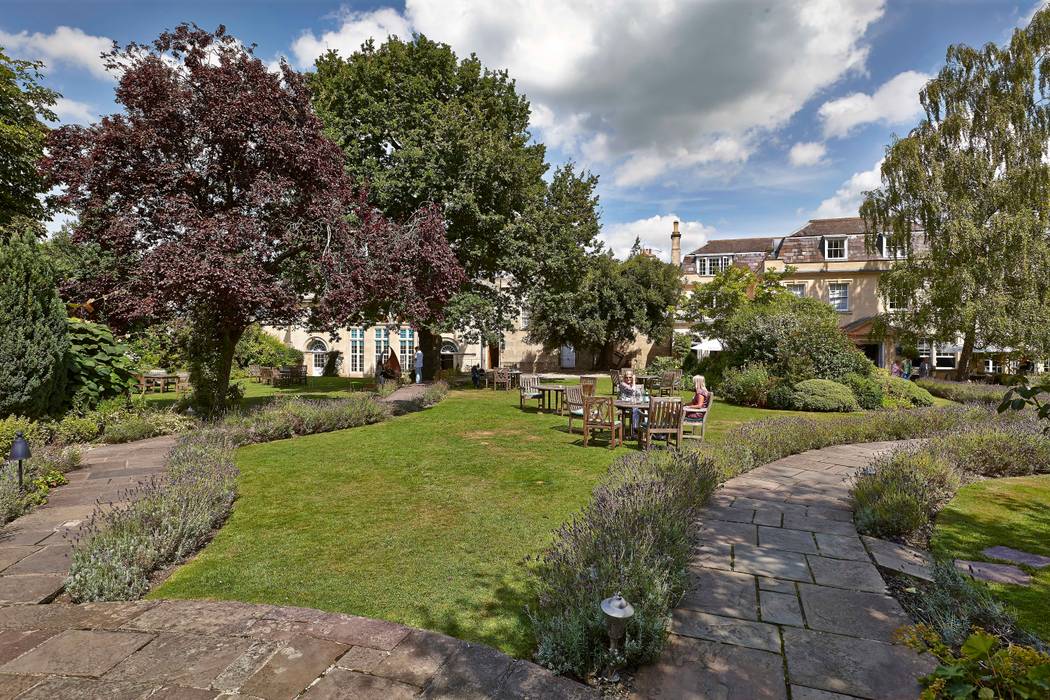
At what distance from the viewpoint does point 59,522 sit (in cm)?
487

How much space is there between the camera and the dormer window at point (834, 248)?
3209cm

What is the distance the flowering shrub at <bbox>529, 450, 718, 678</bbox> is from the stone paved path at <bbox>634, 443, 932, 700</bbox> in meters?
0.22

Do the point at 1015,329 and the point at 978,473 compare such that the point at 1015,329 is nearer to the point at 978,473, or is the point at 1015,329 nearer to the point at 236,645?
the point at 978,473

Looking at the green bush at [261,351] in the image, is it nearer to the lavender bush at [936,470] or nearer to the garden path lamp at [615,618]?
the lavender bush at [936,470]

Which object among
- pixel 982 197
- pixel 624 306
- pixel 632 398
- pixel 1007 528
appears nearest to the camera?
pixel 1007 528

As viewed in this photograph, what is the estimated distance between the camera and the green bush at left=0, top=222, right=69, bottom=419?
725cm

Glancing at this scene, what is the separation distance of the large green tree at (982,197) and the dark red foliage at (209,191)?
22847 mm

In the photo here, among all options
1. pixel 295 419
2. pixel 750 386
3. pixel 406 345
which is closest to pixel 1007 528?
pixel 295 419

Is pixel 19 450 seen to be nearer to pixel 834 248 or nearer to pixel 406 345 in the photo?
pixel 406 345

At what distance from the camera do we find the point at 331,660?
110 inches

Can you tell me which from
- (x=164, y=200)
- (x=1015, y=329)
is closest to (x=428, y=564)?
(x=164, y=200)

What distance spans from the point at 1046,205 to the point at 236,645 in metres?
29.4

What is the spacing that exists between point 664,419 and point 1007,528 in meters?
4.14

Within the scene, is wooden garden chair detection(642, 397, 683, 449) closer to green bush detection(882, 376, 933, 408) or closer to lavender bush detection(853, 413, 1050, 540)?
lavender bush detection(853, 413, 1050, 540)
